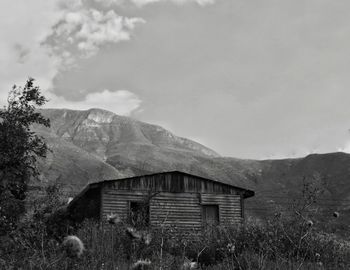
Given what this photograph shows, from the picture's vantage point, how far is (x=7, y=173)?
22062 millimetres

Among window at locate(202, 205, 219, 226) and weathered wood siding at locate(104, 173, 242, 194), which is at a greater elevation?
weathered wood siding at locate(104, 173, 242, 194)

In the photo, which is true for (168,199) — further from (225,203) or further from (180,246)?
(180,246)

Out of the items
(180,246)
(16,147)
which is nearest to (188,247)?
(180,246)

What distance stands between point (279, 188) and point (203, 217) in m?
148

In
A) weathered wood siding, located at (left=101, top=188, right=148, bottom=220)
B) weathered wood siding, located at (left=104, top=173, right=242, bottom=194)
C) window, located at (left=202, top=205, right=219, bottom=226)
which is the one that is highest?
weathered wood siding, located at (left=104, top=173, right=242, bottom=194)

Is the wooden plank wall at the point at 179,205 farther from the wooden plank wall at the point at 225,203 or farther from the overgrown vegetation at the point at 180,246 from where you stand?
the overgrown vegetation at the point at 180,246

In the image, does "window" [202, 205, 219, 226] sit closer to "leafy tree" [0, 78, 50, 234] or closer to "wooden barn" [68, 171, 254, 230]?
"wooden barn" [68, 171, 254, 230]

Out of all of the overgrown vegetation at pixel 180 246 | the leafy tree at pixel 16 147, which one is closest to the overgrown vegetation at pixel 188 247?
the overgrown vegetation at pixel 180 246

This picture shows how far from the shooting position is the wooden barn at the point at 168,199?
24.9 meters

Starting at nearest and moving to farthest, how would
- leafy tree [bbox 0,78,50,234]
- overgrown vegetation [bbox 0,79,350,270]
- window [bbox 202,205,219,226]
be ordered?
overgrown vegetation [bbox 0,79,350,270] < leafy tree [bbox 0,78,50,234] < window [bbox 202,205,219,226]

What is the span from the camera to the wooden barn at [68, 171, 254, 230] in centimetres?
2488

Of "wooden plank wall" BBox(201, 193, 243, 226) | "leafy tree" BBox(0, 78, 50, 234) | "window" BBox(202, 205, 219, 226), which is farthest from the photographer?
"window" BBox(202, 205, 219, 226)

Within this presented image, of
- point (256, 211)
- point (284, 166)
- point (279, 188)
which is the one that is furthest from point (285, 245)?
point (284, 166)

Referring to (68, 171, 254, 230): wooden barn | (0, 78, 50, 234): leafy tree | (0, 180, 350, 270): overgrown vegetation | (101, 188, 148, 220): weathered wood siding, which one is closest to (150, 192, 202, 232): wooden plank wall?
(68, 171, 254, 230): wooden barn
